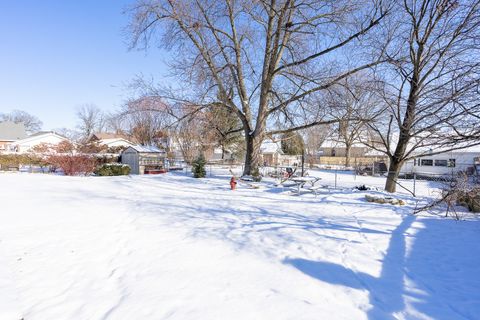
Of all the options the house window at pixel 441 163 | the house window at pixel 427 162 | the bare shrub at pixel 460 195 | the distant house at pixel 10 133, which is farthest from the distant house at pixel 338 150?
the distant house at pixel 10 133

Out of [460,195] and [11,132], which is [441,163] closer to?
[460,195]

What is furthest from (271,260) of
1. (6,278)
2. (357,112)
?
(357,112)

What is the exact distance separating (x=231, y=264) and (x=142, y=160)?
64.4 feet

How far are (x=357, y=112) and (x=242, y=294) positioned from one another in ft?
40.3

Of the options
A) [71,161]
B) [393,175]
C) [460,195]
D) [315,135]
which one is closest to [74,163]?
[71,161]

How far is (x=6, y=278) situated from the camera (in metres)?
3.58

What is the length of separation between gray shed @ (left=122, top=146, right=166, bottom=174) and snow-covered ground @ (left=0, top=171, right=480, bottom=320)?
14.4 m

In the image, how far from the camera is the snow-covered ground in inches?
120

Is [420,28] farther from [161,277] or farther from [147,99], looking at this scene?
[161,277]

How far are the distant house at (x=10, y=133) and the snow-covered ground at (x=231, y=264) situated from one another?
48.3 metres

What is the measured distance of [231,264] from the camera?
4.18 metres

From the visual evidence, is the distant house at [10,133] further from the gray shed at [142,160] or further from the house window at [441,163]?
the house window at [441,163]

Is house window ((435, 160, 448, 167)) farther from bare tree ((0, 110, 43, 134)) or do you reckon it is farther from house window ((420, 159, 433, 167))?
bare tree ((0, 110, 43, 134))

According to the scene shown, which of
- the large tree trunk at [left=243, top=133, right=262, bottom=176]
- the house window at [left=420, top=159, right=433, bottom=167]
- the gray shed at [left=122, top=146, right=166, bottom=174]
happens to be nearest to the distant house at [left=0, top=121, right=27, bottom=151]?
the gray shed at [left=122, top=146, right=166, bottom=174]
